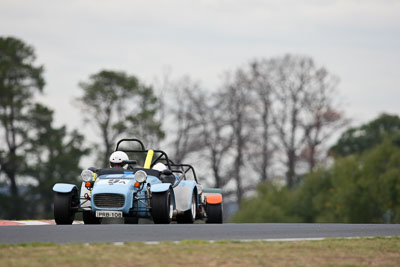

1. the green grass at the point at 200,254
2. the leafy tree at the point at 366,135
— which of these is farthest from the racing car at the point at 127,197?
the leafy tree at the point at 366,135

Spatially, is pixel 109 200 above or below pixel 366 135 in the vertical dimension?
below

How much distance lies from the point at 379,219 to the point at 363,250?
1823 inches

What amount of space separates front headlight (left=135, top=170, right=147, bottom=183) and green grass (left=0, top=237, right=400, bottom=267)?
5759 mm

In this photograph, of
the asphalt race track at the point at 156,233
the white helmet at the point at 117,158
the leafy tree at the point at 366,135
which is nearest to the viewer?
the asphalt race track at the point at 156,233

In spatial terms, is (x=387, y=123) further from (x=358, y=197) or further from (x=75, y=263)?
(x=75, y=263)

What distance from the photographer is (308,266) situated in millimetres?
11219

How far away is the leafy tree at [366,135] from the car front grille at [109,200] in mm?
66192

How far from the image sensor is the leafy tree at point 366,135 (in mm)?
85500

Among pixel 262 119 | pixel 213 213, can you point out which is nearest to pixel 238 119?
pixel 262 119

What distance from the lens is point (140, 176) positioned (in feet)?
62.8

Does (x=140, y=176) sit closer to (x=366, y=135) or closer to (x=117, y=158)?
(x=117, y=158)

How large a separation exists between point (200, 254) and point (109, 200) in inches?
288

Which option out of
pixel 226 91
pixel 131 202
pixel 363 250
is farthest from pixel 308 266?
pixel 226 91

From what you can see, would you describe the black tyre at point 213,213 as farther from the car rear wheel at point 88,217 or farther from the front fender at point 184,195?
the car rear wheel at point 88,217
